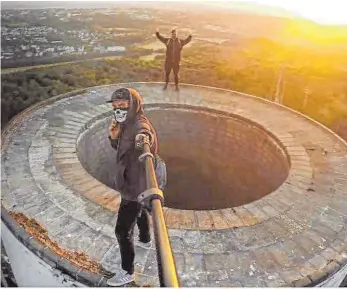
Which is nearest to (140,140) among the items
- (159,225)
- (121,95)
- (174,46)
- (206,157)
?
(121,95)

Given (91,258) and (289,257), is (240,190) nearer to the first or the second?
(289,257)

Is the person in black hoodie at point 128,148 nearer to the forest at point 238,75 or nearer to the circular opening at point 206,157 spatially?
the circular opening at point 206,157

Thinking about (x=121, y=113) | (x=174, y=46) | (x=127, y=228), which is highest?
(x=174, y=46)

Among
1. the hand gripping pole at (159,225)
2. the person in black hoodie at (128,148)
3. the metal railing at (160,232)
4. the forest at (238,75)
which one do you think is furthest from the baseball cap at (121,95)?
the forest at (238,75)

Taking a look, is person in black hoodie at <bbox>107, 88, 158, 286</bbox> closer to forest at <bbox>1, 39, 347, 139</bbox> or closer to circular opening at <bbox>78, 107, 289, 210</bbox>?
circular opening at <bbox>78, 107, 289, 210</bbox>

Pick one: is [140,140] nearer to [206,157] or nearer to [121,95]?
[121,95]

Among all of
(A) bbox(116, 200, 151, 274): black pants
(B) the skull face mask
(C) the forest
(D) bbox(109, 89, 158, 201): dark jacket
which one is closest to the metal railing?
(D) bbox(109, 89, 158, 201): dark jacket
